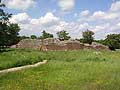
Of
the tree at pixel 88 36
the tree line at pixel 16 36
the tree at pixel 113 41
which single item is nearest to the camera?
the tree line at pixel 16 36

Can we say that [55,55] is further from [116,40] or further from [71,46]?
[116,40]

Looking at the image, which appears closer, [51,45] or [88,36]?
[51,45]

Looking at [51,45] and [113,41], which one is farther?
[113,41]

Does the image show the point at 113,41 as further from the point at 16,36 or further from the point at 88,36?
the point at 16,36

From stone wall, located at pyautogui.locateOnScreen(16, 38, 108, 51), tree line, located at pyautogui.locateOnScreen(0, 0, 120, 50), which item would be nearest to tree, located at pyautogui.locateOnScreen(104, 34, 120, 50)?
tree line, located at pyautogui.locateOnScreen(0, 0, 120, 50)

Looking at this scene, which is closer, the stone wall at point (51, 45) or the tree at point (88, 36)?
the stone wall at point (51, 45)

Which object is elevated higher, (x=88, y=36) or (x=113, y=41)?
(x=88, y=36)

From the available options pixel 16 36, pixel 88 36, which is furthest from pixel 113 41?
pixel 16 36

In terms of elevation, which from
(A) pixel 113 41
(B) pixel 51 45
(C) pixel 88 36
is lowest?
(B) pixel 51 45

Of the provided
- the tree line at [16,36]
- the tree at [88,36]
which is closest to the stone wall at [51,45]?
the tree line at [16,36]

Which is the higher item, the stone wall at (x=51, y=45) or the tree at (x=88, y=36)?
the tree at (x=88, y=36)

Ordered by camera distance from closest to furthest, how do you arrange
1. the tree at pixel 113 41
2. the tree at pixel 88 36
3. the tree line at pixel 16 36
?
the tree line at pixel 16 36
the tree at pixel 113 41
the tree at pixel 88 36

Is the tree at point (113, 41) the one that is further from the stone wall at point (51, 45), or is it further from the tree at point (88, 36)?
the stone wall at point (51, 45)

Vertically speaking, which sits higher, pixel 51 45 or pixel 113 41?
pixel 113 41
